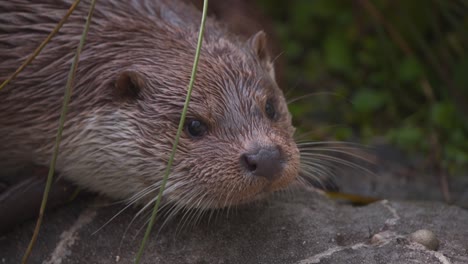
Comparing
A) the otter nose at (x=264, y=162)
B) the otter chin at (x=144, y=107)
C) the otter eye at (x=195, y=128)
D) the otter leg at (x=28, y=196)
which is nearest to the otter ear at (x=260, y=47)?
the otter chin at (x=144, y=107)

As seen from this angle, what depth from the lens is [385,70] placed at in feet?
15.7

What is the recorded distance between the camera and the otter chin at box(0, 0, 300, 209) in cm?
277

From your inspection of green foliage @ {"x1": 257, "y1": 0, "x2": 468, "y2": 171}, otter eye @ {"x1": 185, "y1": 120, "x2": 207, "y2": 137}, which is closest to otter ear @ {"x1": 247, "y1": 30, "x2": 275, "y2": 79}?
otter eye @ {"x1": 185, "y1": 120, "x2": 207, "y2": 137}

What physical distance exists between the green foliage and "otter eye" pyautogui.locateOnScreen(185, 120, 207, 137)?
126 cm

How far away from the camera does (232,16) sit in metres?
4.18

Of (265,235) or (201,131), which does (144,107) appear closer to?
(201,131)

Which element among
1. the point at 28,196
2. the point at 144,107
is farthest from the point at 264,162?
the point at 28,196

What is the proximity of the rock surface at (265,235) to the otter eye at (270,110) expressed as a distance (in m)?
0.36

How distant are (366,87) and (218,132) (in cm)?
237

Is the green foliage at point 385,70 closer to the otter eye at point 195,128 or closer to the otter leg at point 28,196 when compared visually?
the otter eye at point 195,128

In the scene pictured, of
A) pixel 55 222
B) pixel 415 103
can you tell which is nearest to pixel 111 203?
pixel 55 222

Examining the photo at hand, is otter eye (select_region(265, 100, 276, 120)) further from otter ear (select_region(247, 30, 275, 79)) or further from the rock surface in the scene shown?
the rock surface

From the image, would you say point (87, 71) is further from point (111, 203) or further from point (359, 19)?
point (359, 19)

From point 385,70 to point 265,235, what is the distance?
7.18ft
